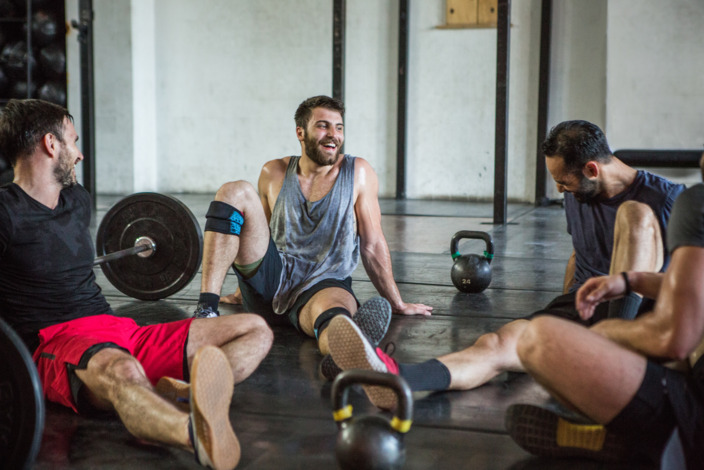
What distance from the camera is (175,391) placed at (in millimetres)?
1792

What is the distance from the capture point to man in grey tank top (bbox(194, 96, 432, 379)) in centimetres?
Answer: 262

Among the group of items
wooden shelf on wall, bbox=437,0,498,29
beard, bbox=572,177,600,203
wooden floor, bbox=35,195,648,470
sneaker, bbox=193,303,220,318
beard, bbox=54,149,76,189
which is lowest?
wooden floor, bbox=35,195,648,470

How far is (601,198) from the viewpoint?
2.19 meters

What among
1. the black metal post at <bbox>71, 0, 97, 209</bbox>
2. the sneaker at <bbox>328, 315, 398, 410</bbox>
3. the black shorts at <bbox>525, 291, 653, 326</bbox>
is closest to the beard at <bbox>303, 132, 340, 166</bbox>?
the black shorts at <bbox>525, 291, 653, 326</bbox>

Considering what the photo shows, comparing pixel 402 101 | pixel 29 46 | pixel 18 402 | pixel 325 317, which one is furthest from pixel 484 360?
pixel 29 46

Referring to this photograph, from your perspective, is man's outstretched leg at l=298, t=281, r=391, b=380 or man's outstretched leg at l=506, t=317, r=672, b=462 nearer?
man's outstretched leg at l=506, t=317, r=672, b=462

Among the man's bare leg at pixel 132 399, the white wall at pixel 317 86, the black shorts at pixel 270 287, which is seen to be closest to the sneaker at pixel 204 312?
the black shorts at pixel 270 287

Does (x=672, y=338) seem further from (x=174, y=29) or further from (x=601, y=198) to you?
(x=174, y=29)

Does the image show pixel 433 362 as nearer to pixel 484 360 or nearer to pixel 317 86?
pixel 484 360

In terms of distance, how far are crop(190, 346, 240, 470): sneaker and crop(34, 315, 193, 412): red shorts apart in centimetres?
44

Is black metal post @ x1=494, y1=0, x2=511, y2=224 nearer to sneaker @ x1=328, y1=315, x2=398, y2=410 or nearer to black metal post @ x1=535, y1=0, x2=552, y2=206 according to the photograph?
black metal post @ x1=535, y1=0, x2=552, y2=206

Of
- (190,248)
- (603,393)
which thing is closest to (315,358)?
(190,248)

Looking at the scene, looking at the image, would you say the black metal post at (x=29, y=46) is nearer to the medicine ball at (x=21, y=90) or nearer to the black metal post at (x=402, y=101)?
the medicine ball at (x=21, y=90)

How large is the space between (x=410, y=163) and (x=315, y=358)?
6214 millimetres
